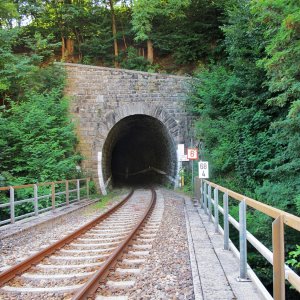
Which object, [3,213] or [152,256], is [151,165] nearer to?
[3,213]

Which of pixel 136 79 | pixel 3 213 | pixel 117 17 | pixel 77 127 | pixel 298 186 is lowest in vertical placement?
pixel 3 213

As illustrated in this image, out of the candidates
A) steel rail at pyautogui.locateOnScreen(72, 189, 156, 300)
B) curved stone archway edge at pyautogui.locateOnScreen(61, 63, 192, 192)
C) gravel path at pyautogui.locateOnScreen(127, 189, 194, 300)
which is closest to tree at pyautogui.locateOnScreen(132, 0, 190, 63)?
curved stone archway edge at pyautogui.locateOnScreen(61, 63, 192, 192)

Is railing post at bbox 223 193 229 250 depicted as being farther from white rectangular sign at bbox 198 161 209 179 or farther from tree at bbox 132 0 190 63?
tree at bbox 132 0 190 63

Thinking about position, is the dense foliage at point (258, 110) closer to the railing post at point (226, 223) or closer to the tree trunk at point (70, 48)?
the railing post at point (226, 223)

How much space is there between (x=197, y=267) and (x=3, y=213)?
1071cm

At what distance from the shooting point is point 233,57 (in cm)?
1575

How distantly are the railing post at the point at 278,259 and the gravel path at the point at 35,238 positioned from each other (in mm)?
4282

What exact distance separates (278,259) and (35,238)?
6.42m

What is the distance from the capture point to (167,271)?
5125mm

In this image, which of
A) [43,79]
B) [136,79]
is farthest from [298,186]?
[43,79]

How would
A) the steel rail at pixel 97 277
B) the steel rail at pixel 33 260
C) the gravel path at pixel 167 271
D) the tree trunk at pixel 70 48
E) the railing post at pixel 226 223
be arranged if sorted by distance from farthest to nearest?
the tree trunk at pixel 70 48 < the railing post at pixel 226 223 < the steel rail at pixel 33 260 < the gravel path at pixel 167 271 < the steel rail at pixel 97 277

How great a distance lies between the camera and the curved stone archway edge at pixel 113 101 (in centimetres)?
1925

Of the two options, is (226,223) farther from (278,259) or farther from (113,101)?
(113,101)

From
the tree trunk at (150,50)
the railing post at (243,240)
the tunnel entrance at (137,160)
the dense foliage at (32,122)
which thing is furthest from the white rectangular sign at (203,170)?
the tree trunk at (150,50)
